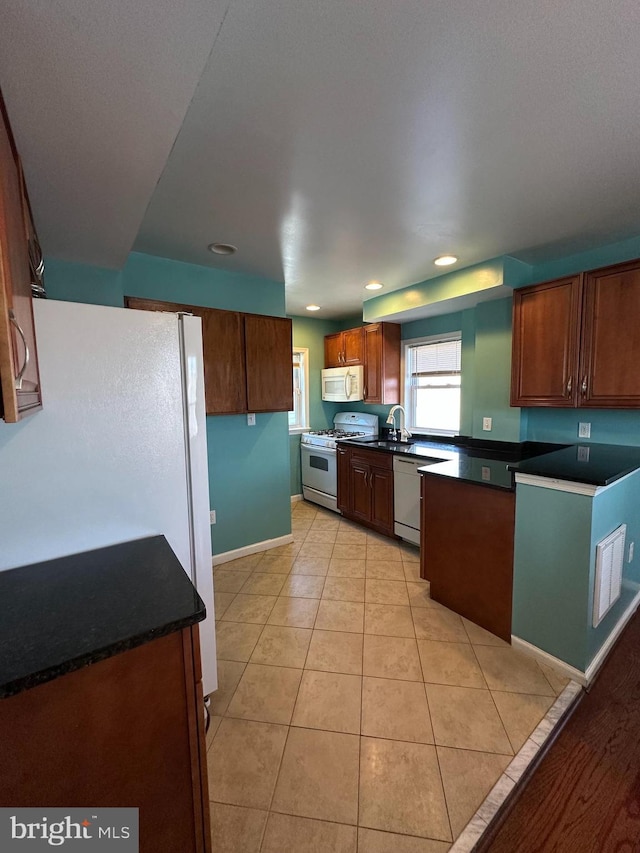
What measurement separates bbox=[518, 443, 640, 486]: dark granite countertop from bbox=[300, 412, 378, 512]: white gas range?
7.35ft

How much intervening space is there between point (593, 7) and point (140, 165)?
139 centimetres

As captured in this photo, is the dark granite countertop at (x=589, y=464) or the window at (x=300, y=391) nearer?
the dark granite countertop at (x=589, y=464)

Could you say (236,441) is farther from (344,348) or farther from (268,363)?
(344,348)

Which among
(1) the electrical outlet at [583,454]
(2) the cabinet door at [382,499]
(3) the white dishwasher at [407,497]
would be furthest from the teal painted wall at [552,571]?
(2) the cabinet door at [382,499]

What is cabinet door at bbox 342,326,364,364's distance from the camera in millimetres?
4316

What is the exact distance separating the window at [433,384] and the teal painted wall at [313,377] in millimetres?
1257

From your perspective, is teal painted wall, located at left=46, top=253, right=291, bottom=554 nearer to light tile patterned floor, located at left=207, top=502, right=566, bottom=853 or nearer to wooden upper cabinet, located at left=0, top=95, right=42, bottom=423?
light tile patterned floor, located at left=207, top=502, right=566, bottom=853

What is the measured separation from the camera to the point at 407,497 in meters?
3.23

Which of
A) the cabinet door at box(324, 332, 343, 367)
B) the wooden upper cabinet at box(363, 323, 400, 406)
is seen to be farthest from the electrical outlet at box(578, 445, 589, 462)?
the cabinet door at box(324, 332, 343, 367)

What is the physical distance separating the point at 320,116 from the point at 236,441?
2.33m

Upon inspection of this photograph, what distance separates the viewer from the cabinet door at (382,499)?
3.42m

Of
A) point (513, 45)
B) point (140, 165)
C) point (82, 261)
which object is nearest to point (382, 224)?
point (513, 45)

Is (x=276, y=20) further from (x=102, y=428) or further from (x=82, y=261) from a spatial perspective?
(x=82, y=261)

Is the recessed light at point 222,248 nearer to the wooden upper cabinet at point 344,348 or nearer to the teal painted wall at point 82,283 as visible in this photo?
the teal painted wall at point 82,283
